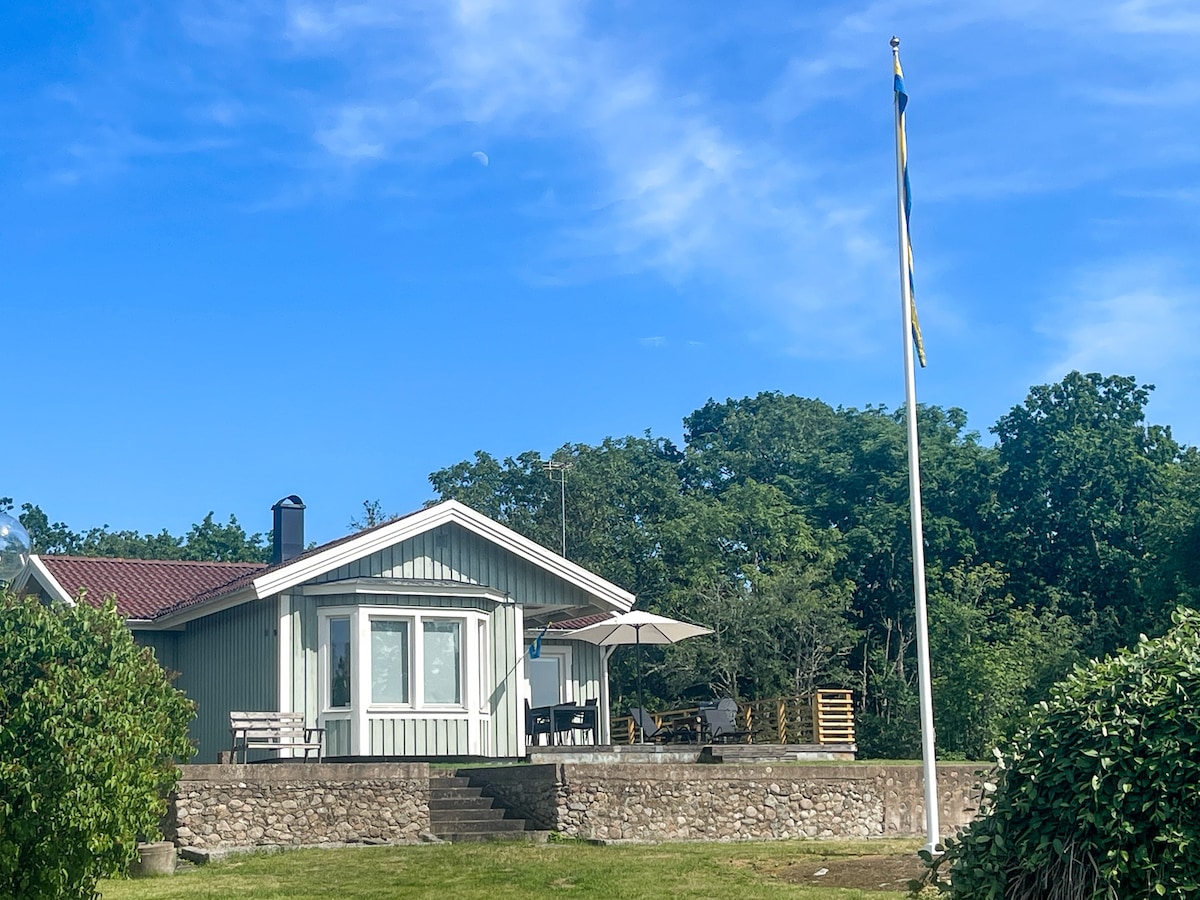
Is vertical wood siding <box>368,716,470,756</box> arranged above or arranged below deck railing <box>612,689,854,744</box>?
above

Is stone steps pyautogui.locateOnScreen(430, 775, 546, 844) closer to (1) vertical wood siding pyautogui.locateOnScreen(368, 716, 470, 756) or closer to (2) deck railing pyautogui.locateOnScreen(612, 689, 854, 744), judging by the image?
A: (1) vertical wood siding pyautogui.locateOnScreen(368, 716, 470, 756)

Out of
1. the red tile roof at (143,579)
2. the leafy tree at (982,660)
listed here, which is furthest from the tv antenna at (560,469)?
the red tile roof at (143,579)

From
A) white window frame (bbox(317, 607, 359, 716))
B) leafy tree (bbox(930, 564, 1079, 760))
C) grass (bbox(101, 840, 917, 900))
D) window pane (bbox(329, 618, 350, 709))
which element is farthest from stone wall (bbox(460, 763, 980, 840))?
leafy tree (bbox(930, 564, 1079, 760))

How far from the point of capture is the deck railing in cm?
2994

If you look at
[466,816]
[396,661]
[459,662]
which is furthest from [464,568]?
[466,816]

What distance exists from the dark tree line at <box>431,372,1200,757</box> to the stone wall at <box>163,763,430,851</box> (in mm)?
23990

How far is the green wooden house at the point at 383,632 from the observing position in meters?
22.2

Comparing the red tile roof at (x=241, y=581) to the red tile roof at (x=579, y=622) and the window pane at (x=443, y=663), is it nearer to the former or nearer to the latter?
the window pane at (x=443, y=663)

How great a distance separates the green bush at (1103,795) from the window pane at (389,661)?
15.7m

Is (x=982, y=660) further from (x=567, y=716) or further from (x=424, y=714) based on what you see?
(x=424, y=714)

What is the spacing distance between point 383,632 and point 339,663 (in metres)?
0.83

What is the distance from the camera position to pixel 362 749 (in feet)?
71.9

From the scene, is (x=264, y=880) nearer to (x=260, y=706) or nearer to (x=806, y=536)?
(x=260, y=706)

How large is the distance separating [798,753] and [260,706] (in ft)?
29.2
